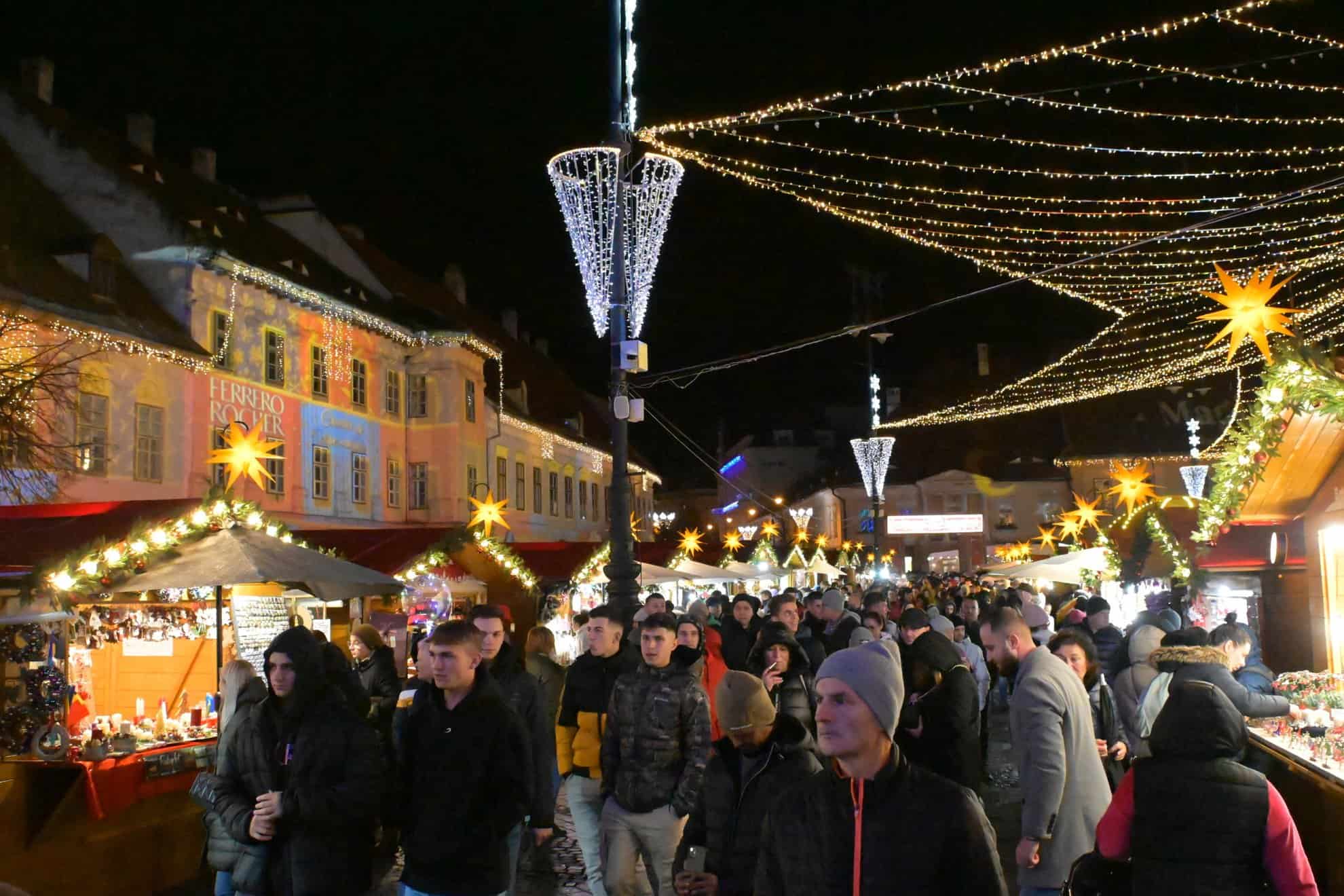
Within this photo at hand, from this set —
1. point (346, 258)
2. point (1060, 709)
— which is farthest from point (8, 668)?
point (346, 258)

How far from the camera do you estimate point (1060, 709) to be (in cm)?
557

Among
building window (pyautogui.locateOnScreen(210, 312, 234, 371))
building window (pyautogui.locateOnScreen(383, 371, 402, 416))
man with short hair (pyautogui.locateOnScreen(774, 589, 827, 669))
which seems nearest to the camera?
man with short hair (pyautogui.locateOnScreen(774, 589, 827, 669))

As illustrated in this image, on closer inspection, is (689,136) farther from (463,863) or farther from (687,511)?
(687,511)

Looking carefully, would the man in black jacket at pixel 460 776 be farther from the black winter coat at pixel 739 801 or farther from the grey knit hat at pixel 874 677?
the grey knit hat at pixel 874 677

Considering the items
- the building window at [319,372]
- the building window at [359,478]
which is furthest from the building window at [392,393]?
the building window at [319,372]

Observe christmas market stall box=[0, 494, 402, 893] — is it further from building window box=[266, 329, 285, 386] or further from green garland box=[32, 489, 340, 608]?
building window box=[266, 329, 285, 386]

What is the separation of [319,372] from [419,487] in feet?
19.2

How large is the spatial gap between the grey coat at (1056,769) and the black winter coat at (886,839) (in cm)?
258

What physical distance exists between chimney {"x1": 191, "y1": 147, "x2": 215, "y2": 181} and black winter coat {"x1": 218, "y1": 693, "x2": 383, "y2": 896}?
28325 millimetres

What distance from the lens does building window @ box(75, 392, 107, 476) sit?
66.6 ft

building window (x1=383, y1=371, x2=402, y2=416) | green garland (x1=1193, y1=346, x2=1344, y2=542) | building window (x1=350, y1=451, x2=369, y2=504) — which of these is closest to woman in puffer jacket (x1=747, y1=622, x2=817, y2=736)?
green garland (x1=1193, y1=346, x2=1344, y2=542)

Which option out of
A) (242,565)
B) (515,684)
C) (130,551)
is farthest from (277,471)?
(515,684)

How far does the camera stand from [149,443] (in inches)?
880

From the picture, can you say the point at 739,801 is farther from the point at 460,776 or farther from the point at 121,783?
the point at 121,783
